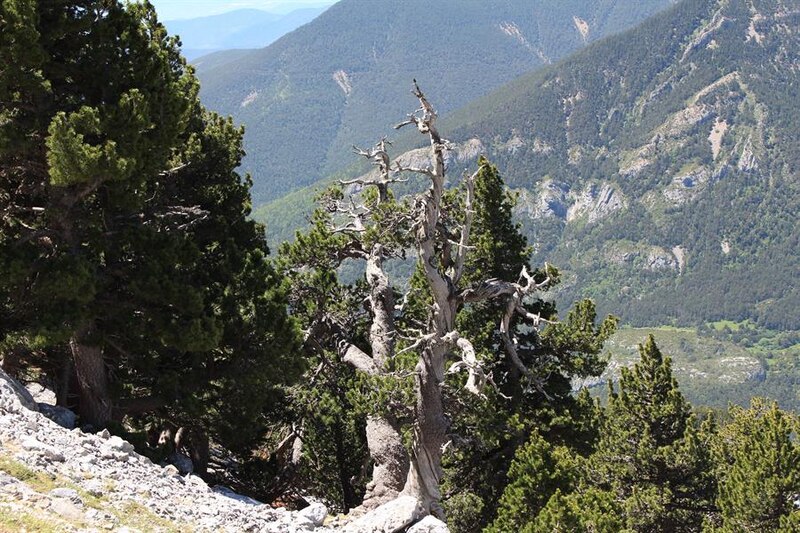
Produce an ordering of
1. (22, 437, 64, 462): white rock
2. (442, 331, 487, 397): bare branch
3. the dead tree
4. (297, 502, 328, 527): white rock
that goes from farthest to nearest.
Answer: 1. the dead tree
2. (442, 331, 487, 397): bare branch
3. (297, 502, 328, 527): white rock
4. (22, 437, 64, 462): white rock

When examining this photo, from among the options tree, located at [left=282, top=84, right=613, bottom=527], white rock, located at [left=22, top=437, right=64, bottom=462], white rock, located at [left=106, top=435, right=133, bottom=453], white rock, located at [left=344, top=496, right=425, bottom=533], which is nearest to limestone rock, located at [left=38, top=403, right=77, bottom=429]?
white rock, located at [left=106, top=435, right=133, bottom=453]

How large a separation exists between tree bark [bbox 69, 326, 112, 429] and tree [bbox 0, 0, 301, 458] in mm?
26

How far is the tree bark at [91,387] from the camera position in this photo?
15.8 meters

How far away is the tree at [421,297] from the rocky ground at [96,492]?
10.2ft

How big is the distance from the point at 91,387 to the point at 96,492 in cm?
558

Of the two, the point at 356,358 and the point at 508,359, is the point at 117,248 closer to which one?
the point at 356,358

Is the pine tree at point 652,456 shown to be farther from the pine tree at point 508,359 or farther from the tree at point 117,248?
the tree at point 117,248

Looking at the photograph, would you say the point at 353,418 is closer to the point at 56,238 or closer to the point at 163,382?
the point at 163,382

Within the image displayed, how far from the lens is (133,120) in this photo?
1423cm

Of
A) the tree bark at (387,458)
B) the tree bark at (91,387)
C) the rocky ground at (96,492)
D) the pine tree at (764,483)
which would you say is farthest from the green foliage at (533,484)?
the tree bark at (91,387)

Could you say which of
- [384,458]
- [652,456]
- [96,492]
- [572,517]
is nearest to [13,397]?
[96,492]

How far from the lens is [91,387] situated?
15.9 metres

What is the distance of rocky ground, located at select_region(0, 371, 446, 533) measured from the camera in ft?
31.4

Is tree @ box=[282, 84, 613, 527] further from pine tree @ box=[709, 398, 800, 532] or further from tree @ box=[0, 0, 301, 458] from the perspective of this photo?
pine tree @ box=[709, 398, 800, 532]
